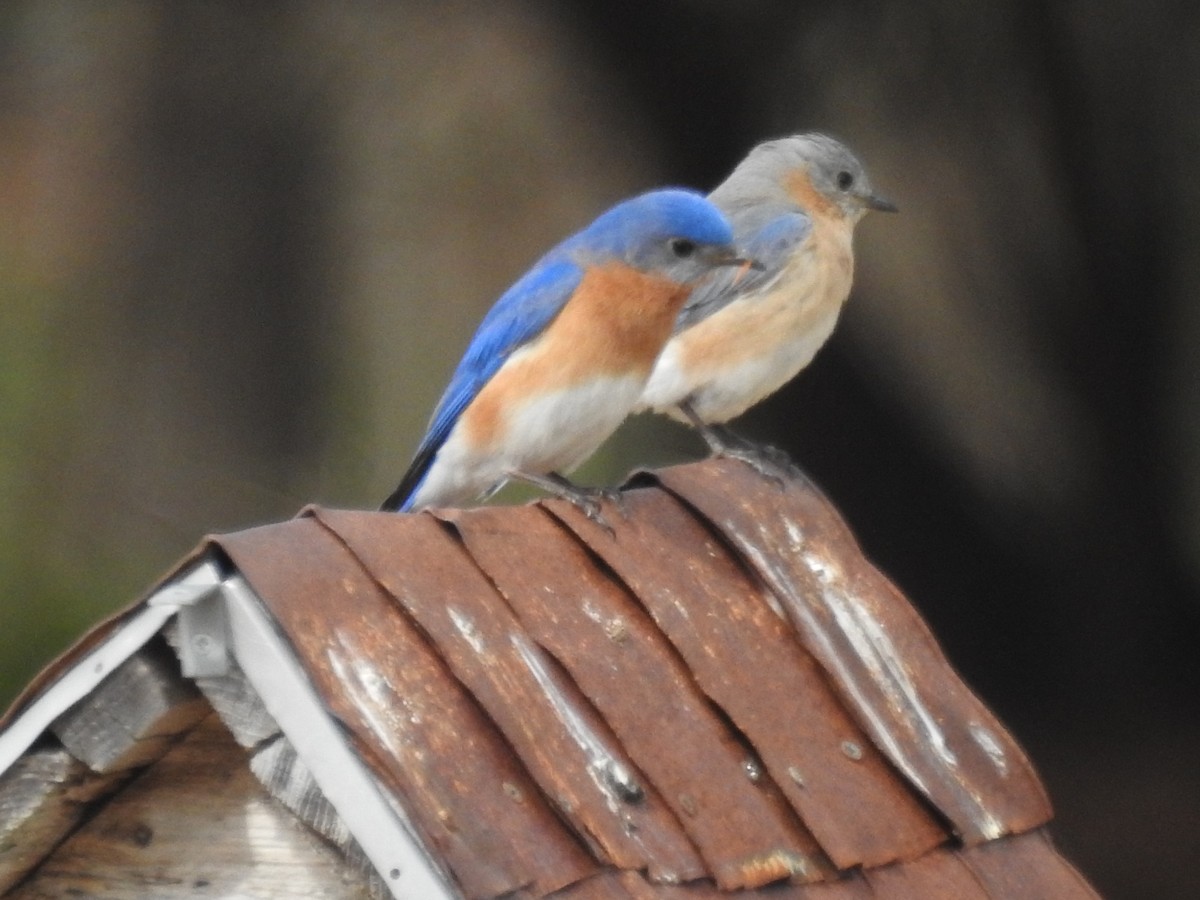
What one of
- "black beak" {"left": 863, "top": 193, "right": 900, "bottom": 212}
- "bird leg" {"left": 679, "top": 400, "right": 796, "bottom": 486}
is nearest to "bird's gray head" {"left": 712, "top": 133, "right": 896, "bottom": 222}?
"black beak" {"left": 863, "top": 193, "right": 900, "bottom": 212}

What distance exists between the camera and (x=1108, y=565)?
20.3 feet

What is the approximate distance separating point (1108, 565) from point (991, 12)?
1.83m

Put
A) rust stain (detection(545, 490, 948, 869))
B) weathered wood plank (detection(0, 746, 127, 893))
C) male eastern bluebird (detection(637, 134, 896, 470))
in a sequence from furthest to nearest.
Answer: male eastern bluebird (detection(637, 134, 896, 470)), rust stain (detection(545, 490, 948, 869)), weathered wood plank (detection(0, 746, 127, 893))

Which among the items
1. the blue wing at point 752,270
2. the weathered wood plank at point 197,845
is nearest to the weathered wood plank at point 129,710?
the weathered wood plank at point 197,845

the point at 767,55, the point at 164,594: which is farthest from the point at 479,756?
the point at 767,55

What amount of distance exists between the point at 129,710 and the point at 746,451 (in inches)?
80.7

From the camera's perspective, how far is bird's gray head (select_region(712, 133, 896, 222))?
5.24m

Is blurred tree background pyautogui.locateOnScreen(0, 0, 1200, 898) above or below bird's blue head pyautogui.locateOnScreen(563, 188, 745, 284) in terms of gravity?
below

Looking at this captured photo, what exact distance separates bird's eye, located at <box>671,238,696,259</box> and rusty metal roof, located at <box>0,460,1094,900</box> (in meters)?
1.01

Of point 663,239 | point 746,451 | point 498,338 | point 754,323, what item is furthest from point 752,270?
point 498,338

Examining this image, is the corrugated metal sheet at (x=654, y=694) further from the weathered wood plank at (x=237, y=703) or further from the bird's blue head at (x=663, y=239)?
the bird's blue head at (x=663, y=239)

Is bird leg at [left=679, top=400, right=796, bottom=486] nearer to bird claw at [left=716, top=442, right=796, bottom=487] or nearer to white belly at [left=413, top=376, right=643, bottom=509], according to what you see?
bird claw at [left=716, top=442, right=796, bottom=487]

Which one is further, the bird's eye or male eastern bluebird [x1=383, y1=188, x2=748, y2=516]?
the bird's eye

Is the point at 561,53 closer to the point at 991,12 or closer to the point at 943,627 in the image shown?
the point at 991,12
